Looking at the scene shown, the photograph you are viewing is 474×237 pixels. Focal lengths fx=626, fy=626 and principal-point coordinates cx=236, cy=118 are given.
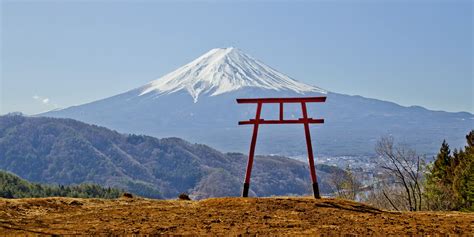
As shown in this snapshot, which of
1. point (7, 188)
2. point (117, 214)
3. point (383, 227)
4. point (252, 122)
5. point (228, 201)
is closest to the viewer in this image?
point (383, 227)

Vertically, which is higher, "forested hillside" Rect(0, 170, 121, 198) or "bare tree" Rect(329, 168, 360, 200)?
"bare tree" Rect(329, 168, 360, 200)

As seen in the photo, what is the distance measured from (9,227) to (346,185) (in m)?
28.7

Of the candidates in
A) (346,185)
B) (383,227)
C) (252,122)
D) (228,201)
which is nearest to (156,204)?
(228,201)

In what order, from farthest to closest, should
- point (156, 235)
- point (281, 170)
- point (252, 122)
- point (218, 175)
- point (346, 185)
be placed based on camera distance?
point (281, 170) → point (218, 175) → point (346, 185) → point (252, 122) → point (156, 235)

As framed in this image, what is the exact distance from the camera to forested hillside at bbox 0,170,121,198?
82812mm

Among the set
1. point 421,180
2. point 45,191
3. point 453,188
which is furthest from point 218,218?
point 45,191

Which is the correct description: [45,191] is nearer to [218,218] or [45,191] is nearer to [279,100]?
[279,100]

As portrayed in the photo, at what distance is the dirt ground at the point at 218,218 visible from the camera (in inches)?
372

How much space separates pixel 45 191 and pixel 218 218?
8118 cm

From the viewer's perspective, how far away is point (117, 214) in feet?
36.2

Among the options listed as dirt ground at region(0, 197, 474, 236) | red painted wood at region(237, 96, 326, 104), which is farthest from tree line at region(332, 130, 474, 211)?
dirt ground at region(0, 197, 474, 236)

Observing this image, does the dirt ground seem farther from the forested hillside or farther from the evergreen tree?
the forested hillside

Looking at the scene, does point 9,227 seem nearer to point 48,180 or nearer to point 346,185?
point 346,185

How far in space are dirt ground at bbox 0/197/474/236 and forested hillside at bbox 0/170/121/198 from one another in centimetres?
7097
